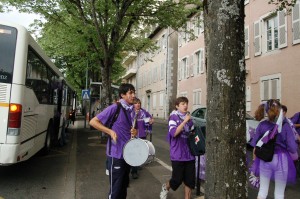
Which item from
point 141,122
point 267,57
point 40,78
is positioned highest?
point 267,57

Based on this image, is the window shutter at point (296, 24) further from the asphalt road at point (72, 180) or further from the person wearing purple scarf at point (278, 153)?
the person wearing purple scarf at point (278, 153)

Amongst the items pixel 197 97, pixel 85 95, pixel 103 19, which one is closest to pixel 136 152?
pixel 103 19

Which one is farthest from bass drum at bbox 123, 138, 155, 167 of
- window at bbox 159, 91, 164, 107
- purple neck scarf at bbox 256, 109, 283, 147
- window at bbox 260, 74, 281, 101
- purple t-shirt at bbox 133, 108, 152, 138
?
window at bbox 159, 91, 164, 107

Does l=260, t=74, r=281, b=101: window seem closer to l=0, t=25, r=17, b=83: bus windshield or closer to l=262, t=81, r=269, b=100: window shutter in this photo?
l=262, t=81, r=269, b=100: window shutter

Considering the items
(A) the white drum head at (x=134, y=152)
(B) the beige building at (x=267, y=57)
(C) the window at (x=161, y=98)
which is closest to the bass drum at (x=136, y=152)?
(A) the white drum head at (x=134, y=152)

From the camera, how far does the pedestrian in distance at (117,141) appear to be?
456 centimetres

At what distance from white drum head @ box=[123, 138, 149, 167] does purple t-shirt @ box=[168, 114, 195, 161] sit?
961mm

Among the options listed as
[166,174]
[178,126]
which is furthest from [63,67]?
[178,126]

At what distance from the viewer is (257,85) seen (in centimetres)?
2047

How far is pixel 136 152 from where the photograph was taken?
14.8 ft

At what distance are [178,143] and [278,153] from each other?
139cm

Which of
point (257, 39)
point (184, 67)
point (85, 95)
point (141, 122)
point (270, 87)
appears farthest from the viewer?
point (184, 67)

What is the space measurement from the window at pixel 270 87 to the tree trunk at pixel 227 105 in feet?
52.1

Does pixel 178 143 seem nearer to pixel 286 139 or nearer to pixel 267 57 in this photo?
pixel 286 139
